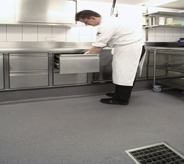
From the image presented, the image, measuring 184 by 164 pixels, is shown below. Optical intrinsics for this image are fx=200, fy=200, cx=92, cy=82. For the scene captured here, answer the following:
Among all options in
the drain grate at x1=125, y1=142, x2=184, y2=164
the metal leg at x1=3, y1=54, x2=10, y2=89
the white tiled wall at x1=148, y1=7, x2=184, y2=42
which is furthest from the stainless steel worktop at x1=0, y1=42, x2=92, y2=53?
the drain grate at x1=125, y1=142, x2=184, y2=164

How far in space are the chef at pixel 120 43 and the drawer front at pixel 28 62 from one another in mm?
721

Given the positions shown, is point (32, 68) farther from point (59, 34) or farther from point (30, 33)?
point (59, 34)

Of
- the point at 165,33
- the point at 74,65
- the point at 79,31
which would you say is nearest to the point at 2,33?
the point at 79,31

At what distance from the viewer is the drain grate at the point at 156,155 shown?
53.1 inches

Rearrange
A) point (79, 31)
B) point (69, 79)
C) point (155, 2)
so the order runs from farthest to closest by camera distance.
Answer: point (155, 2) → point (79, 31) → point (69, 79)

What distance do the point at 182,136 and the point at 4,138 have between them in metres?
1.52

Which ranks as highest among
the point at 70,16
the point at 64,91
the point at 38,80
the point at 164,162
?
the point at 70,16

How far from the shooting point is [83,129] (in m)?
1.88

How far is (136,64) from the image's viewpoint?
2.60 m

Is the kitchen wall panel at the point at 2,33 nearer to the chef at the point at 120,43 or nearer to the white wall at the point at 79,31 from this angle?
the white wall at the point at 79,31

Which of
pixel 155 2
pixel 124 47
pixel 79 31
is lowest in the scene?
pixel 124 47

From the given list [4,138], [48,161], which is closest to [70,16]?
[4,138]

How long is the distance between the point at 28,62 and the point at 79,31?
1.34 meters

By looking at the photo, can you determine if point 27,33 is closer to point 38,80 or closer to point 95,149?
point 38,80
